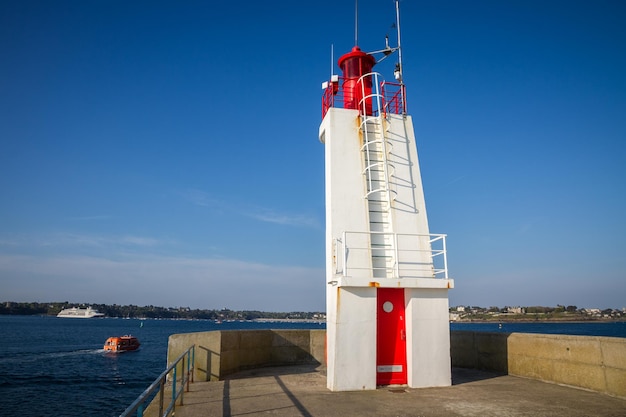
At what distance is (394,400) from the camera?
8273 mm

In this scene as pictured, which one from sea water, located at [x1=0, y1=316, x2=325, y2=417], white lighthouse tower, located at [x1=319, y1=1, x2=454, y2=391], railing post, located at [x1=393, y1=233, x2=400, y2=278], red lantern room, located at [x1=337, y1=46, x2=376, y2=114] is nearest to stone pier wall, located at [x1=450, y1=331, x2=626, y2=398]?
white lighthouse tower, located at [x1=319, y1=1, x2=454, y2=391]

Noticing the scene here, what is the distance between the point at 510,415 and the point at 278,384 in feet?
16.1

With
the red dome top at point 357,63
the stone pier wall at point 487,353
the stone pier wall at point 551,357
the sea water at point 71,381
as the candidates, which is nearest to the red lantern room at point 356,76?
the red dome top at point 357,63

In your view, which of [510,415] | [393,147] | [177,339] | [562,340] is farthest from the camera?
[393,147]

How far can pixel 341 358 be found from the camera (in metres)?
9.20

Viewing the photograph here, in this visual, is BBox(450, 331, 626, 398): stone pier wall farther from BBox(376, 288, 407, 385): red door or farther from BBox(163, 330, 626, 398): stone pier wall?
BBox(376, 288, 407, 385): red door

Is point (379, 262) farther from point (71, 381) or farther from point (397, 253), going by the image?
point (71, 381)

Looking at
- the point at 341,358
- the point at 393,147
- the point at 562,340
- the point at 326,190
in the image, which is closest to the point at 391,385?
the point at 341,358

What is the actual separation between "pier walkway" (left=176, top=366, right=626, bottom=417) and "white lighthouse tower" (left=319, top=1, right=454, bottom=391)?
0.62 metres

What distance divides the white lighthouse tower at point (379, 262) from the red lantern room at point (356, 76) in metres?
0.27

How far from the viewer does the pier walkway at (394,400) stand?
285 inches

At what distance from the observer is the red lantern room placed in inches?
478

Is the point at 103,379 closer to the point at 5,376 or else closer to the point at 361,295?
the point at 5,376

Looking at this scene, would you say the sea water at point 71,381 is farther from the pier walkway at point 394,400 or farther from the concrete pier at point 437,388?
the pier walkway at point 394,400
